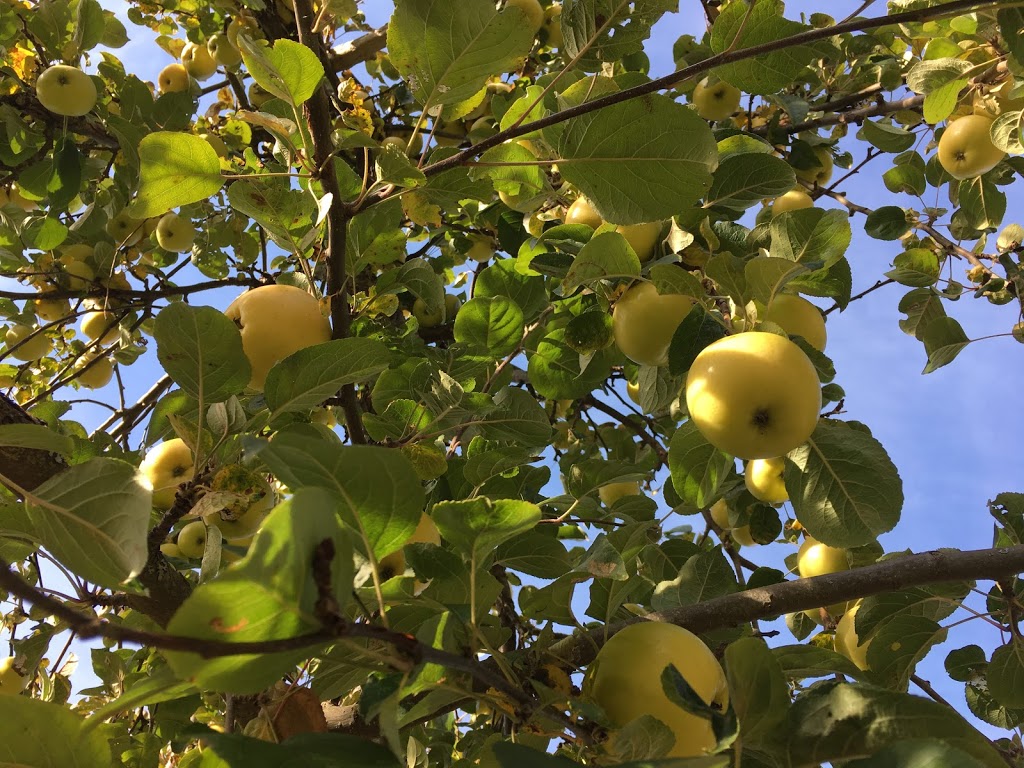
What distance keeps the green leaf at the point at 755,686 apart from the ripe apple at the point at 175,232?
344 centimetres

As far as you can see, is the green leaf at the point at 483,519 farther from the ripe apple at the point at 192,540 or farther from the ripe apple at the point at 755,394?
the ripe apple at the point at 192,540

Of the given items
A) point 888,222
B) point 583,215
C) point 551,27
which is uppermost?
point 551,27

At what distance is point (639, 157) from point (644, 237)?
1.28 ft

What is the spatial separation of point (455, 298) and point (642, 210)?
236 centimetres

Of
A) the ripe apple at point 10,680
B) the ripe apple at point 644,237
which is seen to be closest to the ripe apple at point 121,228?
the ripe apple at point 10,680

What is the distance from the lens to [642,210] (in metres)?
1.48

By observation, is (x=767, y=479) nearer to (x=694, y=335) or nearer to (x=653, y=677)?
(x=694, y=335)

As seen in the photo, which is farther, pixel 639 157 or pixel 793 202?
pixel 793 202

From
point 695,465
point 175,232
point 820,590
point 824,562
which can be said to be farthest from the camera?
point 175,232

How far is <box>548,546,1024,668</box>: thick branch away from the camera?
57.6 inches

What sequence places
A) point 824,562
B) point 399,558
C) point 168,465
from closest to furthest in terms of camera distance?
point 399,558 < point 168,465 < point 824,562

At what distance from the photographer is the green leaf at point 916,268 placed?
9.10 ft

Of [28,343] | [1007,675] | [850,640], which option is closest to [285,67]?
[850,640]

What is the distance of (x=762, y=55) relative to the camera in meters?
1.55
